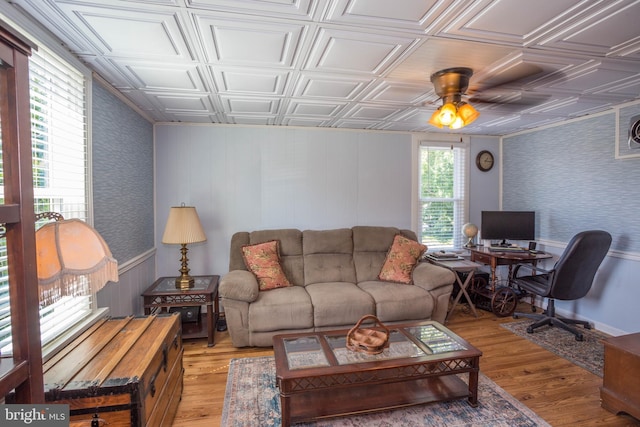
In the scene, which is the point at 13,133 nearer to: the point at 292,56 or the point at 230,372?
the point at 292,56

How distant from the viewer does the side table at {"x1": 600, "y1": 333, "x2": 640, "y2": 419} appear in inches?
77.2

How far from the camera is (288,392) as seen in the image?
183 cm

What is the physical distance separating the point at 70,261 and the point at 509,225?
14.4 feet

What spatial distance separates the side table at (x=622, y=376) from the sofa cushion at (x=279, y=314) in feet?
7.18

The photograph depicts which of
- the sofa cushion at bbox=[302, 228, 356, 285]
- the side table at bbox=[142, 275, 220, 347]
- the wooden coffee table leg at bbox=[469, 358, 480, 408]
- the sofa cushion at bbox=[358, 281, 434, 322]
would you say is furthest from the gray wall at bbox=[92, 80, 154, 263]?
the wooden coffee table leg at bbox=[469, 358, 480, 408]

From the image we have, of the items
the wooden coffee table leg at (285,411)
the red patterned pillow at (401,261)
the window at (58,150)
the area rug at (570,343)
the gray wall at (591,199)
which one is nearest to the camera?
the window at (58,150)

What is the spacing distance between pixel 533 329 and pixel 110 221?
4.16m

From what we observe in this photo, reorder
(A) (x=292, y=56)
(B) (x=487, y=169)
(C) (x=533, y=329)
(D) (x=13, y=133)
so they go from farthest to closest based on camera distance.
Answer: (B) (x=487, y=169), (C) (x=533, y=329), (A) (x=292, y=56), (D) (x=13, y=133)

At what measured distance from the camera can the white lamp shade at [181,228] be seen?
10.1ft

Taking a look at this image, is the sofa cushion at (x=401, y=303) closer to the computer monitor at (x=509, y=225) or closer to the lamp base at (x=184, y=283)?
the computer monitor at (x=509, y=225)

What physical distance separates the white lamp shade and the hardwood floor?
3.40 feet

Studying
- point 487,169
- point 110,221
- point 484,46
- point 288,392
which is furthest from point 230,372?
point 487,169

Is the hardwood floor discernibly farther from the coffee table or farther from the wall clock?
the wall clock

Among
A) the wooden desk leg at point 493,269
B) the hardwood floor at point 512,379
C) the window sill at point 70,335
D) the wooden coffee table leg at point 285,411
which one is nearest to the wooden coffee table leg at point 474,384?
the hardwood floor at point 512,379
